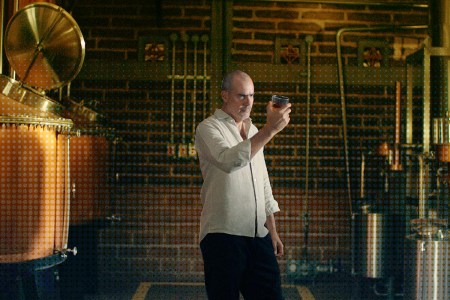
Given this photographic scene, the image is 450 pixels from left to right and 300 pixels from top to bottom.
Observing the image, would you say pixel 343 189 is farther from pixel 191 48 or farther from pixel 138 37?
pixel 138 37

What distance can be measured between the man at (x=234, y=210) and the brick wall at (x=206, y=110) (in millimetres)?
2952

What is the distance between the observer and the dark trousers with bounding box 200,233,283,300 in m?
2.96

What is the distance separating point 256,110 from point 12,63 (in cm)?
250

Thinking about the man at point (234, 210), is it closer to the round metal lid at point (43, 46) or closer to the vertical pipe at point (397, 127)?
the round metal lid at point (43, 46)

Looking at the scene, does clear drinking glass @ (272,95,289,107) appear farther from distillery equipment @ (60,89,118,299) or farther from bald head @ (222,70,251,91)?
distillery equipment @ (60,89,118,299)

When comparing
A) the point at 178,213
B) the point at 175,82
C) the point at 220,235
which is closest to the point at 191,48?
the point at 175,82

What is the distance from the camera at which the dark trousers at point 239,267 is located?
296 centimetres

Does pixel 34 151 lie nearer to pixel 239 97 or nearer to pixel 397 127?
pixel 239 97

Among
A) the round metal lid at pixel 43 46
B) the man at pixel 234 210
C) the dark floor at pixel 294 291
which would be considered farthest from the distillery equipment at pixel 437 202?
the round metal lid at pixel 43 46

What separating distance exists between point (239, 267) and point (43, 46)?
2.42 metres

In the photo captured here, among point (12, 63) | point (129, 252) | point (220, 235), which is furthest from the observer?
point (129, 252)

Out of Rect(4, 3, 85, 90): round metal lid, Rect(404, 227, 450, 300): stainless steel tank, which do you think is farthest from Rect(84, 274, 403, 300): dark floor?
Rect(4, 3, 85, 90): round metal lid

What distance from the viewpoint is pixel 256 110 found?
612 centimetres

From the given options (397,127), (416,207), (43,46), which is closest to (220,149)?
(43,46)
